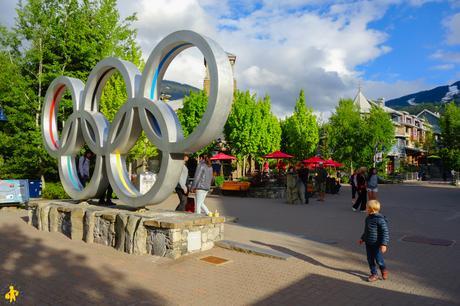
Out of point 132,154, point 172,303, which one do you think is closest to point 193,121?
point 132,154

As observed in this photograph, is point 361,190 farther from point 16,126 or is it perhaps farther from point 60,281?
point 16,126

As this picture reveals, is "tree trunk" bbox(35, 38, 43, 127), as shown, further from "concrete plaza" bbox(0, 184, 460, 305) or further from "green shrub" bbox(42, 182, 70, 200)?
"concrete plaza" bbox(0, 184, 460, 305)

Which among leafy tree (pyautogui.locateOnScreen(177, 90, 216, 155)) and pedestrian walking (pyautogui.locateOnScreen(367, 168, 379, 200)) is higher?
leafy tree (pyautogui.locateOnScreen(177, 90, 216, 155))

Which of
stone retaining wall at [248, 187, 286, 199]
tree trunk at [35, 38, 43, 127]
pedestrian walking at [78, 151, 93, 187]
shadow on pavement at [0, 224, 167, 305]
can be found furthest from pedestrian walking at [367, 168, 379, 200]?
tree trunk at [35, 38, 43, 127]

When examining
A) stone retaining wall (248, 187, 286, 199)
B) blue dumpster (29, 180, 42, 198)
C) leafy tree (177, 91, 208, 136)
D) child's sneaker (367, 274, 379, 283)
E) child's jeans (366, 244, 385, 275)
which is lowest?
child's sneaker (367, 274, 379, 283)

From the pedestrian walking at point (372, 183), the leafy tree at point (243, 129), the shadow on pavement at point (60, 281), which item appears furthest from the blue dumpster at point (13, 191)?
the leafy tree at point (243, 129)

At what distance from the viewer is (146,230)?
755 centimetres

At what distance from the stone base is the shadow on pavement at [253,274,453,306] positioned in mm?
2456

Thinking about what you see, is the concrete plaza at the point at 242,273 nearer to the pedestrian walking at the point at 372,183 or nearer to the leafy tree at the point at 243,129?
the pedestrian walking at the point at 372,183

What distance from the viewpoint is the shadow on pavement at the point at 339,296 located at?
4906 mm

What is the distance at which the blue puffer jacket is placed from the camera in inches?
221

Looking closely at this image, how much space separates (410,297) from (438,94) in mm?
212292

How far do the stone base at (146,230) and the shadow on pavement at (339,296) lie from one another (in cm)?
246

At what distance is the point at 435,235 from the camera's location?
9422 millimetres
